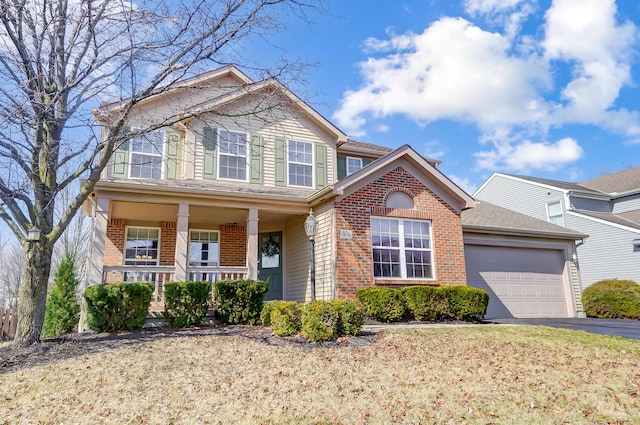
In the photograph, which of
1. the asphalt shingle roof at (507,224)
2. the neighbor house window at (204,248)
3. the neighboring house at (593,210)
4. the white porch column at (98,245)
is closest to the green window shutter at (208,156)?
the neighbor house window at (204,248)

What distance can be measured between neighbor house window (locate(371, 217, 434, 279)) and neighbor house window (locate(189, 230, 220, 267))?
537cm

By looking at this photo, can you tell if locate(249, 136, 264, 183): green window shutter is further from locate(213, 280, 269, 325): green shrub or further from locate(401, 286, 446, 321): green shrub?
locate(401, 286, 446, 321): green shrub

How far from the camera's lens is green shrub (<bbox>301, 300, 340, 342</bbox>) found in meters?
7.45

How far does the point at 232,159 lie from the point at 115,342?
21.8ft

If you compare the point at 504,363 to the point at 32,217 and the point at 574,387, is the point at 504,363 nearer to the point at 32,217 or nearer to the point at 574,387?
the point at 574,387

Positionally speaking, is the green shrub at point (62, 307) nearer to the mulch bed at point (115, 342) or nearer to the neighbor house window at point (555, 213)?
the mulch bed at point (115, 342)

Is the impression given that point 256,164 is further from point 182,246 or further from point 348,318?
point 348,318

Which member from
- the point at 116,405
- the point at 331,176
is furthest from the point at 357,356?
the point at 331,176

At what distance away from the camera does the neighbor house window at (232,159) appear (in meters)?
12.5

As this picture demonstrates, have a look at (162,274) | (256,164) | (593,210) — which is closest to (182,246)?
(162,274)

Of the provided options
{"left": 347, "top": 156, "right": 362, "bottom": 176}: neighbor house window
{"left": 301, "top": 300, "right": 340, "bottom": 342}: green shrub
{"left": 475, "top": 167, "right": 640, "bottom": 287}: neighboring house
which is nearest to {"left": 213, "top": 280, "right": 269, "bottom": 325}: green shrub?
{"left": 301, "top": 300, "right": 340, "bottom": 342}: green shrub

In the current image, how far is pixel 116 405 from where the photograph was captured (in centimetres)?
476

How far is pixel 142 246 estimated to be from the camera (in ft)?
42.1

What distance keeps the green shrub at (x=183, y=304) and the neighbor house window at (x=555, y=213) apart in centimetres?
1906
